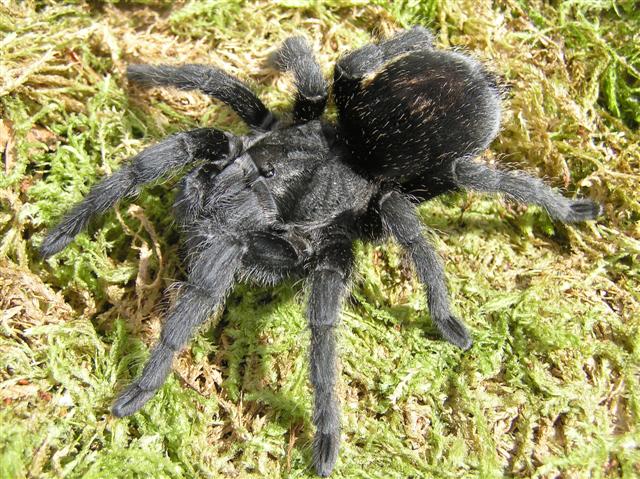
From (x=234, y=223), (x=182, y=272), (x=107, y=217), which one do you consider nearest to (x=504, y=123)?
(x=234, y=223)

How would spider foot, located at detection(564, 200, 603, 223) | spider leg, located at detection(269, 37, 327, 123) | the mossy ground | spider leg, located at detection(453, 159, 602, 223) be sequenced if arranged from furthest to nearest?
1. spider leg, located at detection(269, 37, 327, 123)
2. spider foot, located at detection(564, 200, 603, 223)
3. spider leg, located at detection(453, 159, 602, 223)
4. the mossy ground

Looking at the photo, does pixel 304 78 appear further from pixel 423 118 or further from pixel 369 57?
pixel 423 118

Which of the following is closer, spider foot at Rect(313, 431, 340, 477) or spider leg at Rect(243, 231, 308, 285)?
spider foot at Rect(313, 431, 340, 477)

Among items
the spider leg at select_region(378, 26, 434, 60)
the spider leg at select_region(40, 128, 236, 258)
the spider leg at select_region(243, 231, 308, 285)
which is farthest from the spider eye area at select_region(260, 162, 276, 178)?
the spider leg at select_region(378, 26, 434, 60)

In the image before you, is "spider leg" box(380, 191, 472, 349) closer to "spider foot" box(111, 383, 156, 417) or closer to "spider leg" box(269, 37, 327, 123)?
"spider leg" box(269, 37, 327, 123)

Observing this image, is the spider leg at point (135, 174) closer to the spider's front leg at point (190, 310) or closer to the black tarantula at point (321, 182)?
the black tarantula at point (321, 182)

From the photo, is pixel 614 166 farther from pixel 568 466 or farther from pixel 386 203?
pixel 568 466
